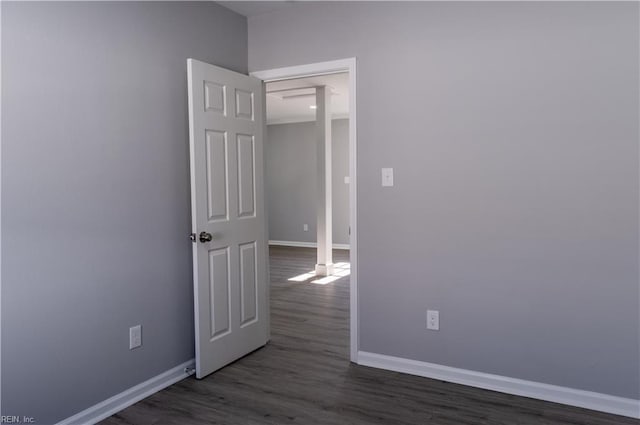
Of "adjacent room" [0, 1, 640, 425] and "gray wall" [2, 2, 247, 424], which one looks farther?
"adjacent room" [0, 1, 640, 425]

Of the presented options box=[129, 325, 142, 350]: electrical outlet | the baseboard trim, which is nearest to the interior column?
the baseboard trim

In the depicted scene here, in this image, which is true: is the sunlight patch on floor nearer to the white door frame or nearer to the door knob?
the white door frame

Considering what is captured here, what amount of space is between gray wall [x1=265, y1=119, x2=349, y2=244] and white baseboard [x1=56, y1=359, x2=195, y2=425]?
5.54 m

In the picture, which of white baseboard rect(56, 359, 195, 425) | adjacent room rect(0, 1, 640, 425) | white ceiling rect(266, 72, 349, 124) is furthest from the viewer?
white ceiling rect(266, 72, 349, 124)

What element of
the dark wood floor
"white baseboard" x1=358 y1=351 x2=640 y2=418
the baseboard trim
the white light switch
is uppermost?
the white light switch

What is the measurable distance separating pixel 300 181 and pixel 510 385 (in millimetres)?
6424

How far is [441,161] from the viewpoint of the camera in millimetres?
2820

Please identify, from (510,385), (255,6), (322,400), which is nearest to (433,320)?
(510,385)

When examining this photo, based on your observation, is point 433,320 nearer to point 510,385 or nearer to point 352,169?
point 510,385

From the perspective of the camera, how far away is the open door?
2.86m

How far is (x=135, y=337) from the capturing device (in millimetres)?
2639

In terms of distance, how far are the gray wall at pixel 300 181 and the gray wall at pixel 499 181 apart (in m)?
5.15

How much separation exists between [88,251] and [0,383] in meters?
0.68

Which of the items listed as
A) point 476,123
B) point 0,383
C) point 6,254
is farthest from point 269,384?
point 476,123
